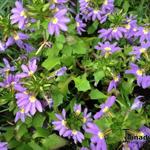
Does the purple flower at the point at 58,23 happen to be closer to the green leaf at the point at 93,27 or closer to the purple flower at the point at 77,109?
the purple flower at the point at 77,109

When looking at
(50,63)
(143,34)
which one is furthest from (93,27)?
(50,63)

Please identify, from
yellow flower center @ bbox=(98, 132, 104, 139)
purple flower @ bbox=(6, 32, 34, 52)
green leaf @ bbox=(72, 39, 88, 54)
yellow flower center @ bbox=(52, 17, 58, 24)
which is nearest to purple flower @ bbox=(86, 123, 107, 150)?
yellow flower center @ bbox=(98, 132, 104, 139)

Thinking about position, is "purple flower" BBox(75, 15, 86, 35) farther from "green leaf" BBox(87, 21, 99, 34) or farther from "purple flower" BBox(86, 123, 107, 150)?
"purple flower" BBox(86, 123, 107, 150)

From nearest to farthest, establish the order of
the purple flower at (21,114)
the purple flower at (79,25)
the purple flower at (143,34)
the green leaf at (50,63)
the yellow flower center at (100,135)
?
the yellow flower center at (100,135)
the purple flower at (21,114)
the green leaf at (50,63)
the purple flower at (143,34)
the purple flower at (79,25)

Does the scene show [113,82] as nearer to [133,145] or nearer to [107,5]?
[133,145]

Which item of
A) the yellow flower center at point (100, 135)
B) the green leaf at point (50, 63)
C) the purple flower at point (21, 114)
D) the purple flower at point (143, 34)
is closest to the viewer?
the yellow flower center at point (100, 135)

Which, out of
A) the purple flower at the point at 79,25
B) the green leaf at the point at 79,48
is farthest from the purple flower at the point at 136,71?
the purple flower at the point at 79,25

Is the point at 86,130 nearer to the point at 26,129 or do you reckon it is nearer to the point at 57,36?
the point at 26,129

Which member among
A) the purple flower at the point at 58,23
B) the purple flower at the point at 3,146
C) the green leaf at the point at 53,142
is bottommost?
the green leaf at the point at 53,142
